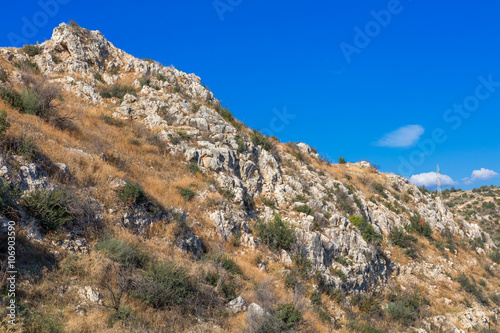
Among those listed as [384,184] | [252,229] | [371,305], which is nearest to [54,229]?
[252,229]

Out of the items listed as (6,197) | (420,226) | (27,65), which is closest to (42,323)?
(6,197)

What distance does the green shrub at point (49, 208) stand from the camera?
22.4ft

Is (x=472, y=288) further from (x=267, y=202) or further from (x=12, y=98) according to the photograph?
(x=12, y=98)

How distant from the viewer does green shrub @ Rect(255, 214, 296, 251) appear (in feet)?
41.3

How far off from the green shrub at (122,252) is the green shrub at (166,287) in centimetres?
45

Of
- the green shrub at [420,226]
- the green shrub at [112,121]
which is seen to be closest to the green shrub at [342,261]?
the green shrub at [420,226]

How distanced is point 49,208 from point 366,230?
16522mm

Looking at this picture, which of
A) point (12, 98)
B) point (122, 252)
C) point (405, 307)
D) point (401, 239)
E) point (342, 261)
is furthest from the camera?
point (401, 239)

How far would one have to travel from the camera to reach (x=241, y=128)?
2080 centimetres

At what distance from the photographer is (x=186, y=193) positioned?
12.3m

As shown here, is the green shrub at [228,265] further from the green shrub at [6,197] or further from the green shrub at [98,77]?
the green shrub at [98,77]

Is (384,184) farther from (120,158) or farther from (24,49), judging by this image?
(24,49)

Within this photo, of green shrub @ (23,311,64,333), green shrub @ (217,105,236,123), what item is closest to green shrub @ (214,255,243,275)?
green shrub @ (23,311,64,333)

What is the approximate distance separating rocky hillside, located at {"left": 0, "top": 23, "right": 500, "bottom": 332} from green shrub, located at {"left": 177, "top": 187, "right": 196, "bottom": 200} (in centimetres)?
5
